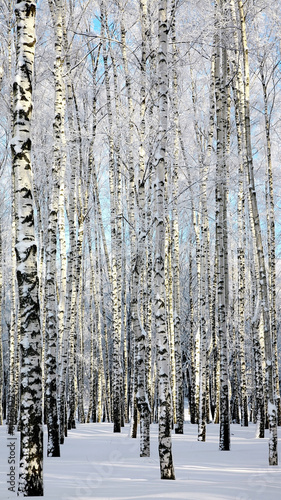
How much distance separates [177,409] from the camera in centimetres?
1399

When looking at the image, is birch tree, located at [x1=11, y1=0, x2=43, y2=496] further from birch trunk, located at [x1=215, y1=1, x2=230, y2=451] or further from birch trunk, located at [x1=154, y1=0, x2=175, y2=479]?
birch trunk, located at [x1=215, y1=1, x2=230, y2=451]

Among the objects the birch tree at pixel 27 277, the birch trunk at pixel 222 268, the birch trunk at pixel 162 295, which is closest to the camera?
the birch tree at pixel 27 277

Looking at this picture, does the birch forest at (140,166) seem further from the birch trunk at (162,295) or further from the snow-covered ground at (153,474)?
the snow-covered ground at (153,474)

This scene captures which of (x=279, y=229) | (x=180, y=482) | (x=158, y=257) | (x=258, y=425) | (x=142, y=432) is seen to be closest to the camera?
(x=180, y=482)

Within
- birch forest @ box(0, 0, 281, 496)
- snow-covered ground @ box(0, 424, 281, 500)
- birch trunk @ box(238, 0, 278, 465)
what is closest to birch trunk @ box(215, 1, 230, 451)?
birch forest @ box(0, 0, 281, 496)

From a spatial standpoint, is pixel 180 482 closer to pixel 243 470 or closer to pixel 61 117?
pixel 243 470

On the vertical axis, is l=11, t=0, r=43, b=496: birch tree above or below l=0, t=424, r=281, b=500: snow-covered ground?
above

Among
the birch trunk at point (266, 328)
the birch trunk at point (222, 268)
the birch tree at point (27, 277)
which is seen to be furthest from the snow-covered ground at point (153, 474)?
the birch trunk at point (222, 268)

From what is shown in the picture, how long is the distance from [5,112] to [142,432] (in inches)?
392

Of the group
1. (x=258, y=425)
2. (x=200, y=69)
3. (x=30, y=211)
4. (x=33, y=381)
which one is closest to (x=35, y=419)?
(x=33, y=381)

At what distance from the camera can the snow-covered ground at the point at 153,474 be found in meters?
4.44

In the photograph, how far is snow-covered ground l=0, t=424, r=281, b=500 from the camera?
14.6 feet

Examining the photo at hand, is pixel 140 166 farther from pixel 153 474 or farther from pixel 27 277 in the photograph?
pixel 153 474

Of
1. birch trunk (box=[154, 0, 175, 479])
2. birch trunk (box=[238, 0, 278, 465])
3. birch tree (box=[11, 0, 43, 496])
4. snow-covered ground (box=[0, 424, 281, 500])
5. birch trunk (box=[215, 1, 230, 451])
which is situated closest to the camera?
birch tree (box=[11, 0, 43, 496])
